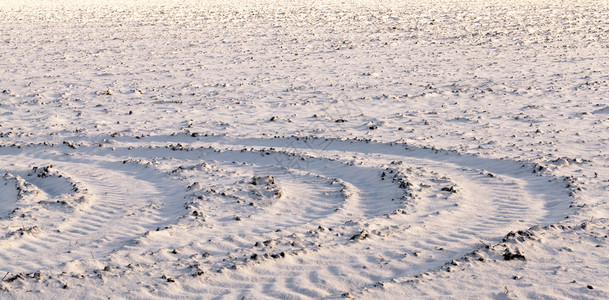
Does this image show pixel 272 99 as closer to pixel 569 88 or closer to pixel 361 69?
pixel 361 69

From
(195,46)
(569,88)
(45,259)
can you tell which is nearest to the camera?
(45,259)

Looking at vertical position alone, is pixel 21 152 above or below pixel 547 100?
below

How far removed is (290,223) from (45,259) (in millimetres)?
2329

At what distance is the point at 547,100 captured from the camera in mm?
11711

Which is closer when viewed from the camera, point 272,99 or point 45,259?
point 45,259

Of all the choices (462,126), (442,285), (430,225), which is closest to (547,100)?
(462,126)

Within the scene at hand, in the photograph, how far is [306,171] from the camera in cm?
842

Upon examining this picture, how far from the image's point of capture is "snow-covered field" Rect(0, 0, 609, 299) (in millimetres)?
5426

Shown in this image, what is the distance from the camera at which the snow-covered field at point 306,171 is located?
17.8 feet

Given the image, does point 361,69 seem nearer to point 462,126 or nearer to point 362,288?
point 462,126

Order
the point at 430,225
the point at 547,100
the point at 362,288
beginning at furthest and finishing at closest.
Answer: the point at 547,100, the point at 430,225, the point at 362,288

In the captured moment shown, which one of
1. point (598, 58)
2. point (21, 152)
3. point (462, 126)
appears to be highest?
point (598, 58)

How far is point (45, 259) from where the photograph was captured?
575 centimetres

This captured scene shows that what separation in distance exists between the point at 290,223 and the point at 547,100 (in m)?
6.92
